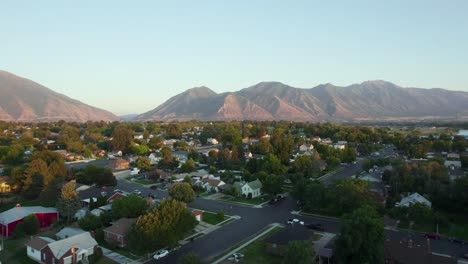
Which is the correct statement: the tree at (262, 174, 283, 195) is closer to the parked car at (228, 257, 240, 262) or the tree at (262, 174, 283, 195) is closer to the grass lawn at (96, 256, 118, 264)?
the parked car at (228, 257, 240, 262)

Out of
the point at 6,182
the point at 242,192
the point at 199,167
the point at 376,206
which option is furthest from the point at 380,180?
the point at 6,182

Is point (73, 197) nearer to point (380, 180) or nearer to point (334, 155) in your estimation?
point (380, 180)

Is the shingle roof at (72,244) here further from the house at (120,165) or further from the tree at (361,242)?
the house at (120,165)

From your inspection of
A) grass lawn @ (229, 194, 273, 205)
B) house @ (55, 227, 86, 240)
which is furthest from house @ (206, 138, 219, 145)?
house @ (55, 227, 86, 240)

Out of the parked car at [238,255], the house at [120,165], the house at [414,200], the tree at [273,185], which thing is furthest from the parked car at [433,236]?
the house at [120,165]

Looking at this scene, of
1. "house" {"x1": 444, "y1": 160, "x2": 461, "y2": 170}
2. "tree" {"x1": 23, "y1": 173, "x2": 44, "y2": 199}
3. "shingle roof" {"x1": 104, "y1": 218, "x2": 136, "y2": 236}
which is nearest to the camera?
"shingle roof" {"x1": 104, "y1": 218, "x2": 136, "y2": 236}

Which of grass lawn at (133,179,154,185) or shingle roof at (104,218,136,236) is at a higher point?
shingle roof at (104,218,136,236)

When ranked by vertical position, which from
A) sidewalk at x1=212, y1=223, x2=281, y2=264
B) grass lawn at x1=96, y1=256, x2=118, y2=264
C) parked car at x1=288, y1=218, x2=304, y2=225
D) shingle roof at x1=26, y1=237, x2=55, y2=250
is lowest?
grass lawn at x1=96, y1=256, x2=118, y2=264
